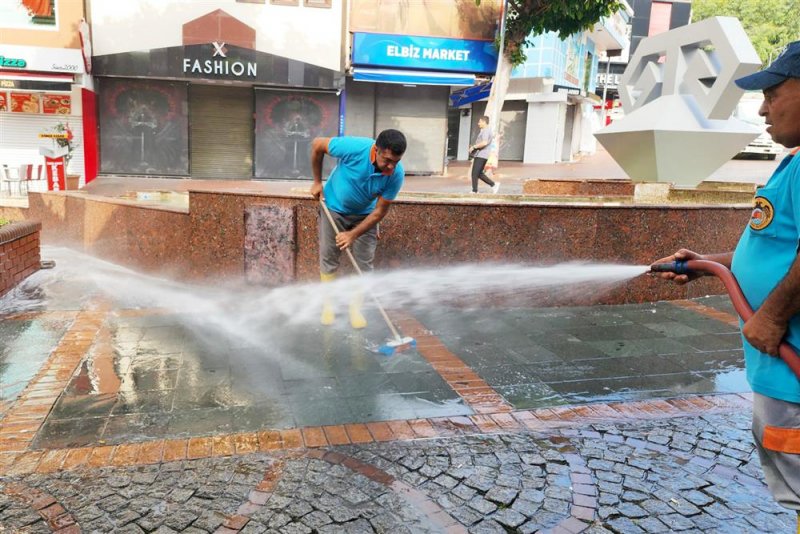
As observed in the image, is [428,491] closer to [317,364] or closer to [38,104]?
[317,364]

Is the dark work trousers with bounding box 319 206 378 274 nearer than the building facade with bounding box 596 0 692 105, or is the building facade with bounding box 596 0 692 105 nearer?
the dark work trousers with bounding box 319 206 378 274

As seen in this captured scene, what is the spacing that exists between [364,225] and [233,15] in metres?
14.3

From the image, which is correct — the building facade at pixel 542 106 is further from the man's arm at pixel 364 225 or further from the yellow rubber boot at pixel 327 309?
the man's arm at pixel 364 225

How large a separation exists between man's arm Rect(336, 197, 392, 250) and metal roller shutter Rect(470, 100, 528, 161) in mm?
26075

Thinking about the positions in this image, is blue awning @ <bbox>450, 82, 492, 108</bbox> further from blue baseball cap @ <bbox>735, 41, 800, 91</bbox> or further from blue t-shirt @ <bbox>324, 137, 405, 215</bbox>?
blue baseball cap @ <bbox>735, 41, 800, 91</bbox>

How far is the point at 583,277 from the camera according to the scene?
5.98m

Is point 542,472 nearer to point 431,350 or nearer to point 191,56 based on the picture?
point 431,350

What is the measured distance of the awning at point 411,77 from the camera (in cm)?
1828

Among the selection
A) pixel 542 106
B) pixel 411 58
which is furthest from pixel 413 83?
pixel 542 106

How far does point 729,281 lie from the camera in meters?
2.16

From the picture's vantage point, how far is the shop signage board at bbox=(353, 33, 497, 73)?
18156 millimetres

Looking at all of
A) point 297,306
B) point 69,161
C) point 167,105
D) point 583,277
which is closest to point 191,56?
point 167,105

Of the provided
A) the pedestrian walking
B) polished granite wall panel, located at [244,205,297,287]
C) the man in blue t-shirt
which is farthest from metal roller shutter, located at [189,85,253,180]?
the man in blue t-shirt

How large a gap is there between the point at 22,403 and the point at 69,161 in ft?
47.6
